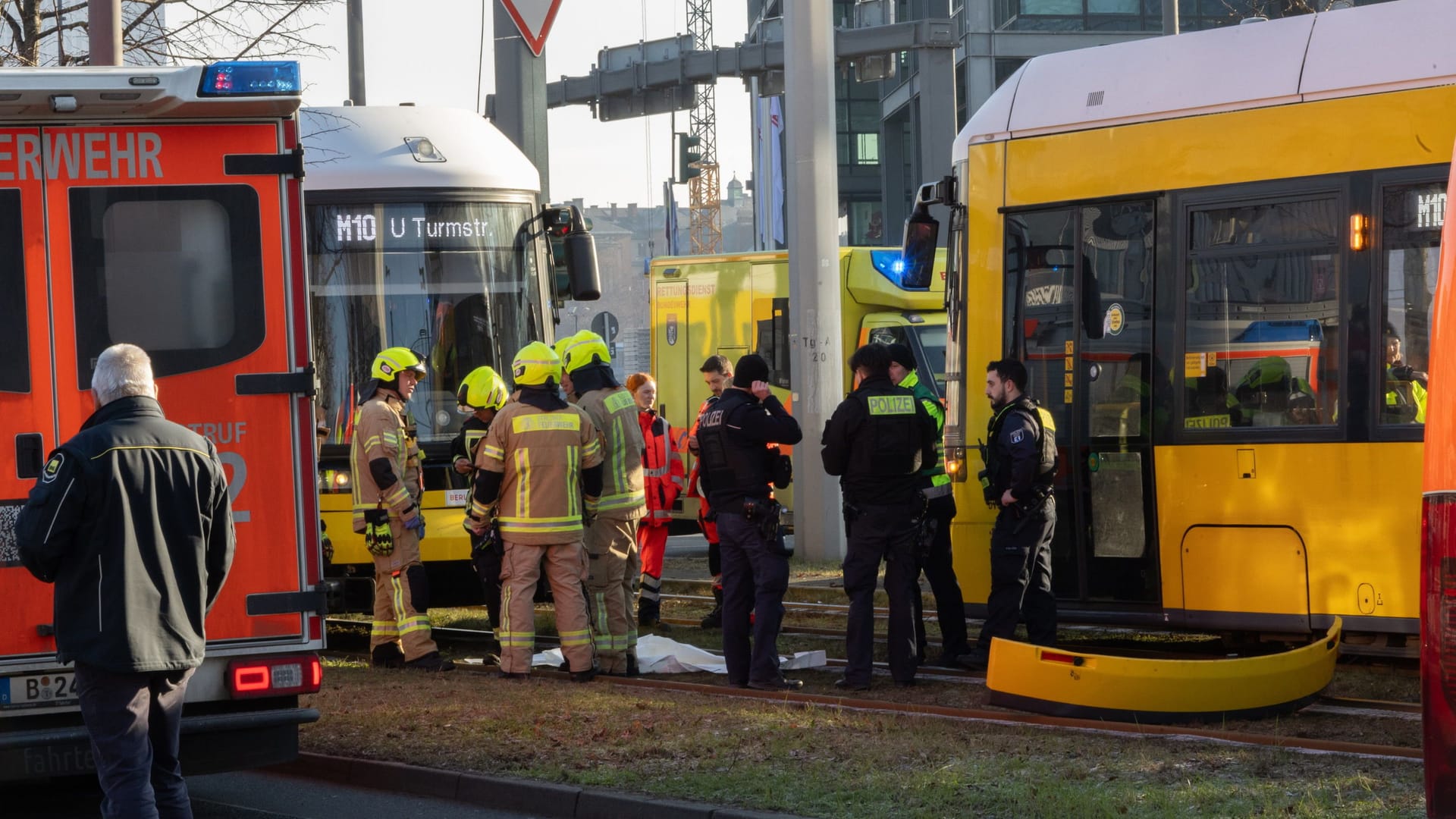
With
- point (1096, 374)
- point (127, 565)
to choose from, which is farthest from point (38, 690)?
point (1096, 374)

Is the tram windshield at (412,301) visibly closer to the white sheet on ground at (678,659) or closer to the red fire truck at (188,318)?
the white sheet on ground at (678,659)

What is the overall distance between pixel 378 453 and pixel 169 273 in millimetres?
3563

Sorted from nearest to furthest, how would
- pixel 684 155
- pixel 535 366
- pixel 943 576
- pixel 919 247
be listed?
pixel 535 366, pixel 943 576, pixel 919 247, pixel 684 155

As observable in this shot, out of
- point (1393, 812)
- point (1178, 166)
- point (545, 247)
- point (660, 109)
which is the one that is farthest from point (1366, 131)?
point (660, 109)

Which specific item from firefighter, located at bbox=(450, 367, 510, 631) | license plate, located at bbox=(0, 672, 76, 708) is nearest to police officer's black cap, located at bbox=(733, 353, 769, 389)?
firefighter, located at bbox=(450, 367, 510, 631)

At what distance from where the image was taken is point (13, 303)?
638 cm

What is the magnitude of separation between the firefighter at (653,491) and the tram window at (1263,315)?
439 centimetres

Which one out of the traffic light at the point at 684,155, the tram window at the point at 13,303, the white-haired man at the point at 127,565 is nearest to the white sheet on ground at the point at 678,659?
the tram window at the point at 13,303

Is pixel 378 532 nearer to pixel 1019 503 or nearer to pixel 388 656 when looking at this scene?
pixel 388 656

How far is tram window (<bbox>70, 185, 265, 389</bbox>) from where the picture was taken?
21.3 feet

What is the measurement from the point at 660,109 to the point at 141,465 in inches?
1020

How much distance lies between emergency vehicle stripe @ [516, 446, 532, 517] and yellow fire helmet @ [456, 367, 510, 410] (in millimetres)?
878

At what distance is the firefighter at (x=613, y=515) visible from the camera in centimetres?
1012

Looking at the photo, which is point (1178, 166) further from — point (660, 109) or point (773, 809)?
point (660, 109)
